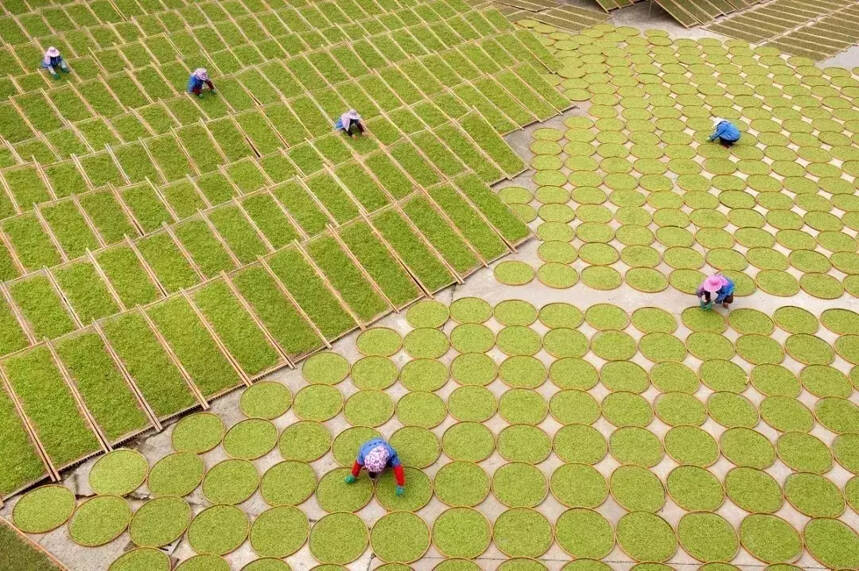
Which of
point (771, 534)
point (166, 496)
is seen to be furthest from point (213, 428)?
point (771, 534)

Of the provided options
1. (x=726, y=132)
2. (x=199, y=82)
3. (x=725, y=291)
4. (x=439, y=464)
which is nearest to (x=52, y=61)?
(x=199, y=82)

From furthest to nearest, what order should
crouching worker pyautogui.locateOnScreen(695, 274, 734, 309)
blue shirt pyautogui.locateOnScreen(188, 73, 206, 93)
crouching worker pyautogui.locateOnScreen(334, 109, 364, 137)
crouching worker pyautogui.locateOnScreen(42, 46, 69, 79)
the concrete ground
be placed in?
crouching worker pyautogui.locateOnScreen(42, 46, 69, 79) < blue shirt pyautogui.locateOnScreen(188, 73, 206, 93) < crouching worker pyautogui.locateOnScreen(334, 109, 364, 137) < crouching worker pyautogui.locateOnScreen(695, 274, 734, 309) < the concrete ground

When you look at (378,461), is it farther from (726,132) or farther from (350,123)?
(726,132)

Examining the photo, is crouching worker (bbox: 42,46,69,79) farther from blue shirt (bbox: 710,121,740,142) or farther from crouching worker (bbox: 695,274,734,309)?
blue shirt (bbox: 710,121,740,142)

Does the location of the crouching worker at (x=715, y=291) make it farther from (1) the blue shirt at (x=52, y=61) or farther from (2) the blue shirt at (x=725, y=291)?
(1) the blue shirt at (x=52, y=61)

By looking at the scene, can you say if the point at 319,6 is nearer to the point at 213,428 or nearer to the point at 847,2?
the point at 213,428

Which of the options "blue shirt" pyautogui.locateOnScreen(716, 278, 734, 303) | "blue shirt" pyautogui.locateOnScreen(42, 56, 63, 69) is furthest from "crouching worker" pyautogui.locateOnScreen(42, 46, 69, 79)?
"blue shirt" pyautogui.locateOnScreen(716, 278, 734, 303)
